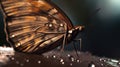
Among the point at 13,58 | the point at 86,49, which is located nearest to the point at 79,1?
the point at 86,49

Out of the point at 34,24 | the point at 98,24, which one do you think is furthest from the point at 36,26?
the point at 98,24

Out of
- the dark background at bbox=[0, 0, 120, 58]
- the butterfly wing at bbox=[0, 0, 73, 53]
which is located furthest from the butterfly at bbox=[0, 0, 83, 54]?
the dark background at bbox=[0, 0, 120, 58]

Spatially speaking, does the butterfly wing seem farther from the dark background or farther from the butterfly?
the dark background

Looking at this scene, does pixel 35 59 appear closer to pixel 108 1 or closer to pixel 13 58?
pixel 13 58

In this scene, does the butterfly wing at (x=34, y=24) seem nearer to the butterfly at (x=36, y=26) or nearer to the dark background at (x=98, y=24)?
the butterfly at (x=36, y=26)

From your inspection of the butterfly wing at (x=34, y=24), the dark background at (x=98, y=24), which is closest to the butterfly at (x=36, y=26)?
the butterfly wing at (x=34, y=24)

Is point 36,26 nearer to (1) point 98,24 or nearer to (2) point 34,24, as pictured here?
(2) point 34,24

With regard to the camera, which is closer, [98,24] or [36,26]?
[36,26]
